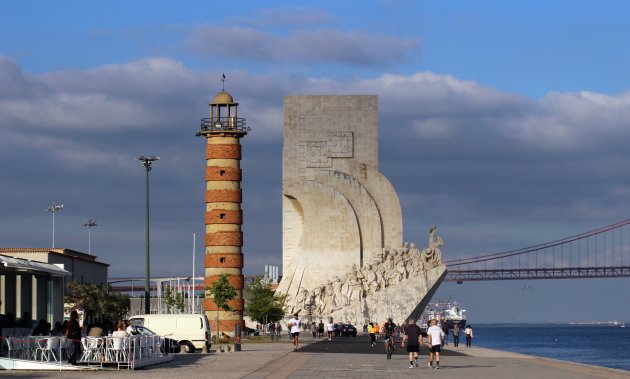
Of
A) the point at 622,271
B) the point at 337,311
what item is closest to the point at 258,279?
the point at 337,311

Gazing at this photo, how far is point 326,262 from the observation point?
3536 inches

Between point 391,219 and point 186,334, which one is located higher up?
point 391,219

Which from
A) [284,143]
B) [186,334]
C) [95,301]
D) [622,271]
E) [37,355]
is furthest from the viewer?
[622,271]

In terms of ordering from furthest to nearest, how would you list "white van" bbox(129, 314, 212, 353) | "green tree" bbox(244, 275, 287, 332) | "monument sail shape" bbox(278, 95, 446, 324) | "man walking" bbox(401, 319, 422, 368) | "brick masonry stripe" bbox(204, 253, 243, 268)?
1. "monument sail shape" bbox(278, 95, 446, 324)
2. "green tree" bbox(244, 275, 287, 332)
3. "brick masonry stripe" bbox(204, 253, 243, 268)
4. "white van" bbox(129, 314, 212, 353)
5. "man walking" bbox(401, 319, 422, 368)

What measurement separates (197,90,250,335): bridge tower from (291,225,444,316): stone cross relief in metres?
18.5

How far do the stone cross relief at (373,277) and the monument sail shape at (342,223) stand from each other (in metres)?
0.07

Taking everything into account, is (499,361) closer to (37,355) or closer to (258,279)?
(37,355)

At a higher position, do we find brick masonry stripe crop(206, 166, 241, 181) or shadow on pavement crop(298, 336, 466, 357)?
brick masonry stripe crop(206, 166, 241, 181)

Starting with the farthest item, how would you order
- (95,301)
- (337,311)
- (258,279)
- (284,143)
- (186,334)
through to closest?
(284,143), (337,311), (258,279), (95,301), (186,334)

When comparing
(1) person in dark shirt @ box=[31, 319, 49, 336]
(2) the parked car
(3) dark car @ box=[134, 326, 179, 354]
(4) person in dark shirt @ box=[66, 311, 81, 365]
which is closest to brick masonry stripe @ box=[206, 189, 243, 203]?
(2) the parked car

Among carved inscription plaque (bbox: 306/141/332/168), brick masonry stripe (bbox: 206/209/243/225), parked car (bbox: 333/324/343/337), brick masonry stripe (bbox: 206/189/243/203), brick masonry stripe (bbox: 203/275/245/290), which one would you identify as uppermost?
carved inscription plaque (bbox: 306/141/332/168)

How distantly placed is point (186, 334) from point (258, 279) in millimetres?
36361

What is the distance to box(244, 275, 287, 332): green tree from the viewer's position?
75.0 meters

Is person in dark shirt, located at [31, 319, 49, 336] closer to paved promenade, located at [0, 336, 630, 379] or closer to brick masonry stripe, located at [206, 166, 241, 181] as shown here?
paved promenade, located at [0, 336, 630, 379]
